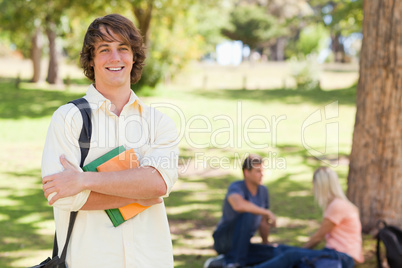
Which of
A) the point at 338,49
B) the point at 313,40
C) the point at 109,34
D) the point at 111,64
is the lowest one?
the point at 111,64

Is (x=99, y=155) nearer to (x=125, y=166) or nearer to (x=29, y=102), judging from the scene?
(x=125, y=166)

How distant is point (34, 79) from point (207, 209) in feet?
75.2

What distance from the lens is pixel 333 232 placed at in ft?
15.5

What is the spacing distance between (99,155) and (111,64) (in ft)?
1.43

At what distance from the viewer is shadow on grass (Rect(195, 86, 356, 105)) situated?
64.5 ft

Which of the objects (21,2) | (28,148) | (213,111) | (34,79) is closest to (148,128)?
(28,148)

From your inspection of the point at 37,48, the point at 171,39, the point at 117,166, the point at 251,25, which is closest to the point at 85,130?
the point at 117,166

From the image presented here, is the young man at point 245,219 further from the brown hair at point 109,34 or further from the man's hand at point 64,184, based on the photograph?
the man's hand at point 64,184

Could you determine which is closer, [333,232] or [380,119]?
[333,232]

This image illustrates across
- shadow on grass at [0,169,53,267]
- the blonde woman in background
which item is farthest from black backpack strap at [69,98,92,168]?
shadow on grass at [0,169,53,267]

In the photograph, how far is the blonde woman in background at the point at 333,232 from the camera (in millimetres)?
4559

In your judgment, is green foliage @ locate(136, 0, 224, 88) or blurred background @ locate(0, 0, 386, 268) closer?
blurred background @ locate(0, 0, 386, 268)

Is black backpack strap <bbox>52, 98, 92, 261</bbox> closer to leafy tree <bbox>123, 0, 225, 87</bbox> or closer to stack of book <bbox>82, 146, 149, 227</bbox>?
stack of book <bbox>82, 146, 149, 227</bbox>

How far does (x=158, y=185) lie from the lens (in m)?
2.11
